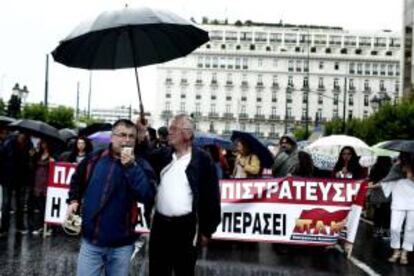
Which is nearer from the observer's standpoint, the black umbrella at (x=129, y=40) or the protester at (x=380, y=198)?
the black umbrella at (x=129, y=40)

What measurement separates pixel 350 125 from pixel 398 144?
55121 mm

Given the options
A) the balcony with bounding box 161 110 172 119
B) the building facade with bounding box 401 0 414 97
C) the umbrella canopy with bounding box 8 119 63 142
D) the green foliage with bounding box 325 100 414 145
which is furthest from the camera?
the balcony with bounding box 161 110 172 119

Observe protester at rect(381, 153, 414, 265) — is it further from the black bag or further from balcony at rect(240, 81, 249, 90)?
balcony at rect(240, 81, 249, 90)

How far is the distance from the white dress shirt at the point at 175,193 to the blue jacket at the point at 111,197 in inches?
13.2

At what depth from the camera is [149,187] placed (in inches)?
196

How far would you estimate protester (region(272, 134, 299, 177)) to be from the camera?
12.0 meters

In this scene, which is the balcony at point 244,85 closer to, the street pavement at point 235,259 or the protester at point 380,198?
the protester at point 380,198

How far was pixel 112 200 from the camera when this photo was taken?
5.00 metres

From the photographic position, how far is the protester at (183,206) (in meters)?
5.38

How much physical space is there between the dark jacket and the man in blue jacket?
43 centimetres

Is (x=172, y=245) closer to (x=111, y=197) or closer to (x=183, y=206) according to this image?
(x=183, y=206)

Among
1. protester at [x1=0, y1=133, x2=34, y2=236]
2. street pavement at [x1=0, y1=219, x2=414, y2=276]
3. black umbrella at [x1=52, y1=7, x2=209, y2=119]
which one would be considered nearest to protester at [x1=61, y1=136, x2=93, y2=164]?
protester at [x1=0, y1=133, x2=34, y2=236]

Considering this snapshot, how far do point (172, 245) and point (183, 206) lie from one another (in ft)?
1.01

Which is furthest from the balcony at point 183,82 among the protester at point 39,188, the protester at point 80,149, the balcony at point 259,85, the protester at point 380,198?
the protester at point 80,149
